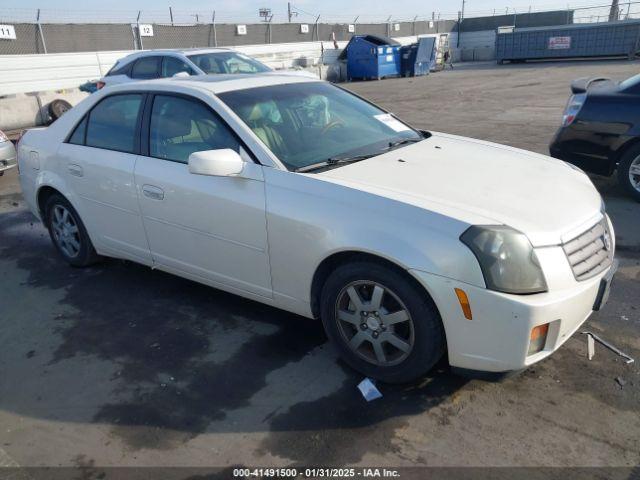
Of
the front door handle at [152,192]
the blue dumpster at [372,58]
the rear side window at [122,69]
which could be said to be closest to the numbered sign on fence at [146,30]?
the blue dumpster at [372,58]

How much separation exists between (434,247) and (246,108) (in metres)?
1.65

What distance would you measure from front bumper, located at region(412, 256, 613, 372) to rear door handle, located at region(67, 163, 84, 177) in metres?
2.96

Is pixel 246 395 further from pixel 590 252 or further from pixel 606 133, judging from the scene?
pixel 606 133

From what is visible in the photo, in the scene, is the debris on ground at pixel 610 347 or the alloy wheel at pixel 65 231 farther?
the alloy wheel at pixel 65 231

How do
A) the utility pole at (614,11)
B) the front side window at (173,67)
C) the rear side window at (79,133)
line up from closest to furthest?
the rear side window at (79,133), the front side window at (173,67), the utility pole at (614,11)

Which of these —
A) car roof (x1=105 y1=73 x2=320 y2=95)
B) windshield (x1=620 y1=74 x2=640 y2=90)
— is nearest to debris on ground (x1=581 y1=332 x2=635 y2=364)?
car roof (x1=105 y1=73 x2=320 y2=95)

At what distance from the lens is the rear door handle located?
4.28 metres

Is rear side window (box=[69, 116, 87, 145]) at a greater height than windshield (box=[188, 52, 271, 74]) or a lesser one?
lesser

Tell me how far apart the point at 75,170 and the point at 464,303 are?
3292mm

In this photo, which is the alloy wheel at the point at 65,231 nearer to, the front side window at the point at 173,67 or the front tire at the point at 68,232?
the front tire at the point at 68,232

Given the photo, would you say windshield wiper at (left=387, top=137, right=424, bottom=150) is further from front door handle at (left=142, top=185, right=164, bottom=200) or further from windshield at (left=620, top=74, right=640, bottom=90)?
windshield at (left=620, top=74, right=640, bottom=90)

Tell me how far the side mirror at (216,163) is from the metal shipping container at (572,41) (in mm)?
29826

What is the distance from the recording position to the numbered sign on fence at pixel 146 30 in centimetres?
2134

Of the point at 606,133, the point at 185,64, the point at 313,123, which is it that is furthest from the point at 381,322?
the point at 185,64
